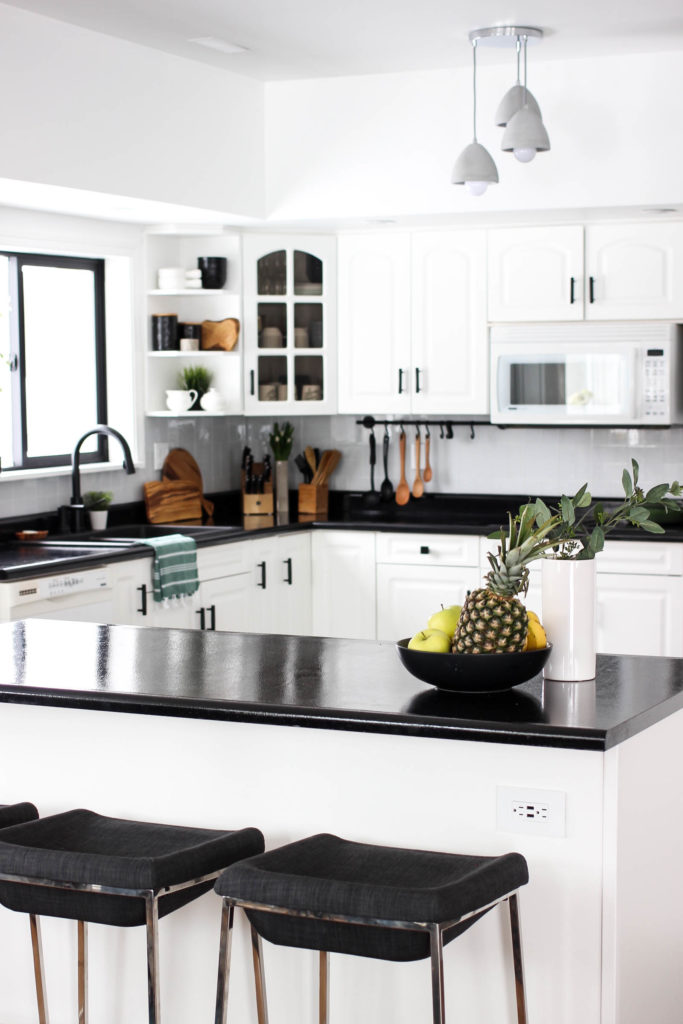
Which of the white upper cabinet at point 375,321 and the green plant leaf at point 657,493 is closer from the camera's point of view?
the green plant leaf at point 657,493

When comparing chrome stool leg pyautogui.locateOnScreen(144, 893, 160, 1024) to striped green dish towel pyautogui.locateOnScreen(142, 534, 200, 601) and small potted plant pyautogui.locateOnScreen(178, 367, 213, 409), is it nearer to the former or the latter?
striped green dish towel pyautogui.locateOnScreen(142, 534, 200, 601)

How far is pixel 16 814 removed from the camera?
8.76 ft

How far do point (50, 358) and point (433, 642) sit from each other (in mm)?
3481

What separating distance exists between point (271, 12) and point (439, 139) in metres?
1.15

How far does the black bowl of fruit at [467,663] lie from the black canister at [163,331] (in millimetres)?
3533

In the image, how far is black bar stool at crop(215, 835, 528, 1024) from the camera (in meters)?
2.09

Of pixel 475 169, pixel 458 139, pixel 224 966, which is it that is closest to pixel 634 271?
pixel 458 139

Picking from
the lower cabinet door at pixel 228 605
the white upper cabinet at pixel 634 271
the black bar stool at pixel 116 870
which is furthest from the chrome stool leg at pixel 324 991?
the white upper cabinet at pixel 634 271

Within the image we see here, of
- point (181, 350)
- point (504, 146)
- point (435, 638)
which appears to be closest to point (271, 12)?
point (504, 146)

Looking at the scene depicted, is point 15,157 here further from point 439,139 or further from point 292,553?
point 292,553

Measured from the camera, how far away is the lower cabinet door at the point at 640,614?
5441mm

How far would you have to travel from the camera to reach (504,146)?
14.9ft

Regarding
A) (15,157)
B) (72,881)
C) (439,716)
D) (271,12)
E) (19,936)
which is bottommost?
(19,936)

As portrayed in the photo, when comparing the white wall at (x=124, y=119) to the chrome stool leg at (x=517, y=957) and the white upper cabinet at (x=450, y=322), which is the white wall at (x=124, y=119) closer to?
the white upper cabinet at (x=450, y=322)
